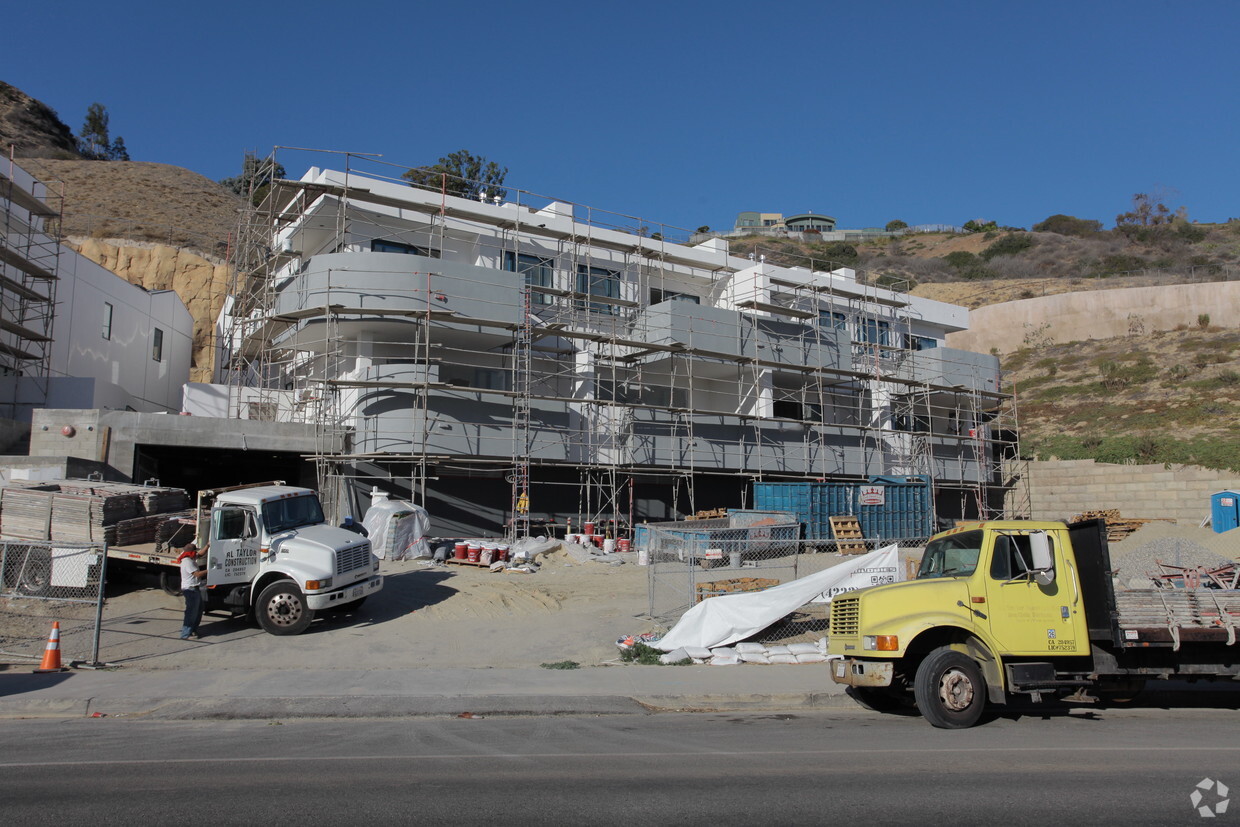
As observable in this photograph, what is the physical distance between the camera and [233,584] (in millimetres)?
14508

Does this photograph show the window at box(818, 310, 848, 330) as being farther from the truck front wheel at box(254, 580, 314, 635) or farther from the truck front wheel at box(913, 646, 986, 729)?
the truck front wheel at box(913, 646, 986, 729)

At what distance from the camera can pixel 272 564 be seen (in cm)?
1447

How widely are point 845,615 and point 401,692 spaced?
5.75 metres

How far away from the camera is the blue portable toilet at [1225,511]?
28.1 meters

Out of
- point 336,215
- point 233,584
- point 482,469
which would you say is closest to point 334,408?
point 482,469

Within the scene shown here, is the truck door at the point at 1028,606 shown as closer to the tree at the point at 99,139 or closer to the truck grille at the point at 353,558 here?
the truck grille at the point at 353,558

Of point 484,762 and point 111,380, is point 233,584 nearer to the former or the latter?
point 484,762

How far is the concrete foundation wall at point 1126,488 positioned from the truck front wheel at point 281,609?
2634 cm

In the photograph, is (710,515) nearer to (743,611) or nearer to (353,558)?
(743,611)

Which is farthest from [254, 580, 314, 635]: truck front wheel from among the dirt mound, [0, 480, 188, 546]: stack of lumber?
the dirt mound

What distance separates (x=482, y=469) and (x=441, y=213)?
8.00 metres

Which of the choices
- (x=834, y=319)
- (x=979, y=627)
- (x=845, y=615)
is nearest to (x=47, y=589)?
(x=845, y=615)

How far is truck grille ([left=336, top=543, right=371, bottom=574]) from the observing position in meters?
14.5

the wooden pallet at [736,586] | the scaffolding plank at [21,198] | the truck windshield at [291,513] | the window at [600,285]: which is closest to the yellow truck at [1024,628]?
the wooden pallet at [736,586]
